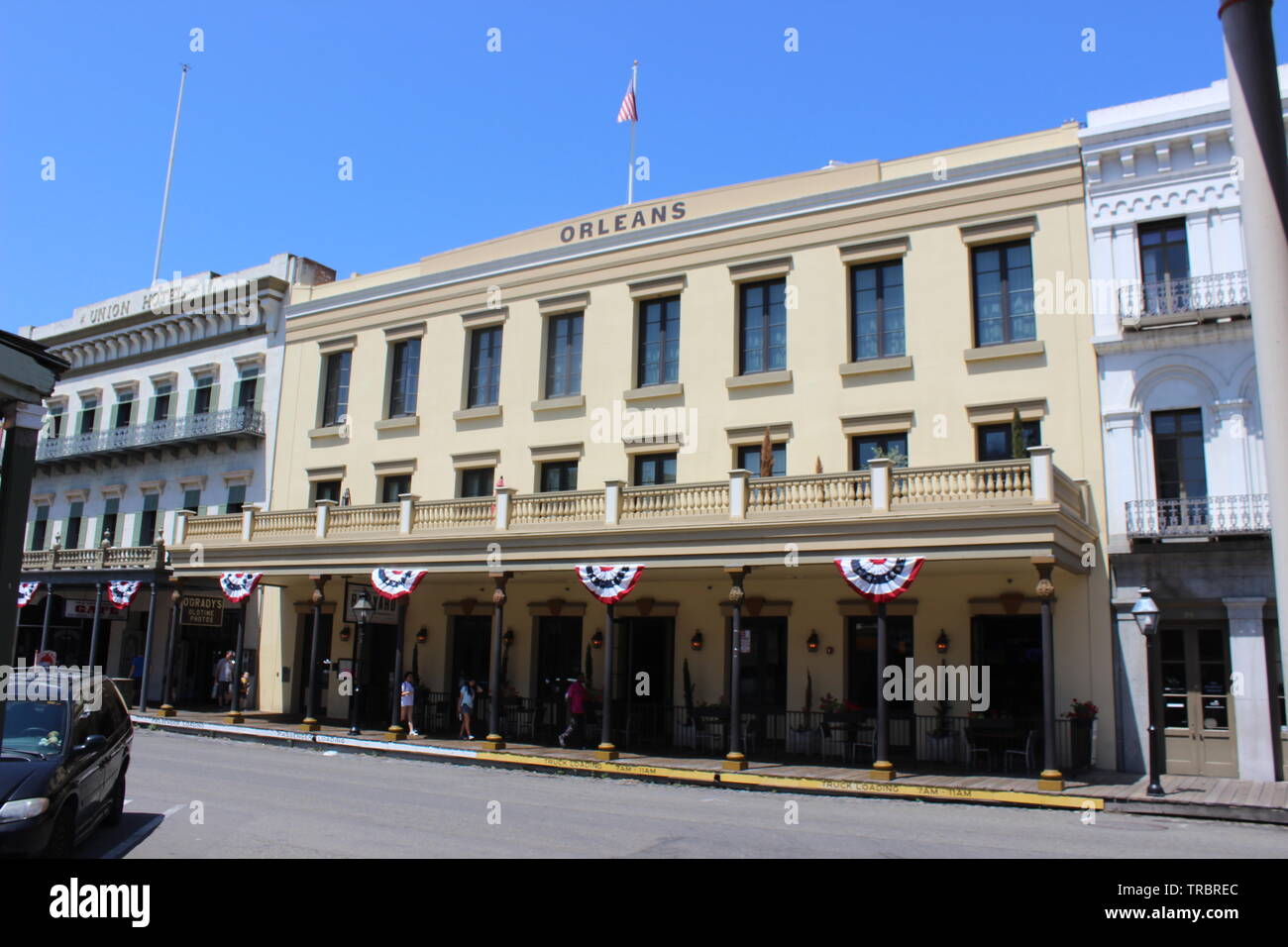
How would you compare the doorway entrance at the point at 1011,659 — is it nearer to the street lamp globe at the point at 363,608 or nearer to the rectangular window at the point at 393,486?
the street lamp globe at the point at 363,608

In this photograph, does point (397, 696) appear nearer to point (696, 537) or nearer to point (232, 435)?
point (696, 537)

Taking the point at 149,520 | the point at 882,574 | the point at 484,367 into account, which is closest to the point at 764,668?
the point at 882,574

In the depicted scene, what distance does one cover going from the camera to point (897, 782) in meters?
17.0

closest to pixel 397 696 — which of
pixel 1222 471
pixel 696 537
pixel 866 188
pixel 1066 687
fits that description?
pixel 696 537

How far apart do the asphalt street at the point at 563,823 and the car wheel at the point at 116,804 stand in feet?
0.40

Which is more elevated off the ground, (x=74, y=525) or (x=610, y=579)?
(x=74, y=525)

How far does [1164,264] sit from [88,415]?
3726 centimetres

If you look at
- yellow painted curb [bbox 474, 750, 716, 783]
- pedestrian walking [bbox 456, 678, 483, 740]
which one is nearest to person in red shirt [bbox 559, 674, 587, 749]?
yellow painted curb [bbox 474, 750, 716, 783]

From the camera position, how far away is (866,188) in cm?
2303

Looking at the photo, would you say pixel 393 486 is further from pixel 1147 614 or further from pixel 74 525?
pixel 1147 614

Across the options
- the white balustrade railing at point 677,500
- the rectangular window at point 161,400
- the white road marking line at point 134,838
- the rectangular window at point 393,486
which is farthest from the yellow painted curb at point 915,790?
the rectangular window at point 161,400

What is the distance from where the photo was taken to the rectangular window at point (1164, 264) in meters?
19.7

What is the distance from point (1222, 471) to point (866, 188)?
381 inches

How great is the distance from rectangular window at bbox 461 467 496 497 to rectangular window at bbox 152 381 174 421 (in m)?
14.4
